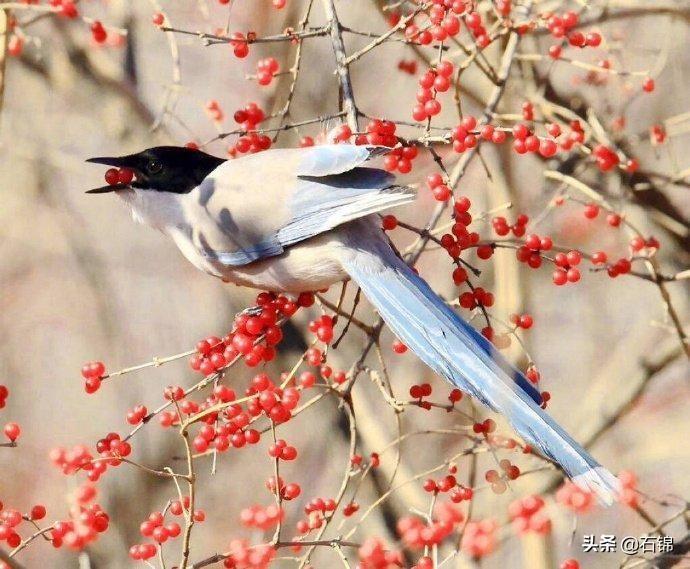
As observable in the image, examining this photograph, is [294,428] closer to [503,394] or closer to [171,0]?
[171,0]

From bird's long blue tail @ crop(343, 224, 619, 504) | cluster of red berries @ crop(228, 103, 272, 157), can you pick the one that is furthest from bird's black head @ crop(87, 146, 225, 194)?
bird's long blue tail @ crop(343, 224, 619, 504)

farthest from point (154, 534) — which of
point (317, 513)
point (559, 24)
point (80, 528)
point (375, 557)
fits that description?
point (559, 24)

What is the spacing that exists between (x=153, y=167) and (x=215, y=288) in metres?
1.38

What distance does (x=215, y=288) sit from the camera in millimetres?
3283

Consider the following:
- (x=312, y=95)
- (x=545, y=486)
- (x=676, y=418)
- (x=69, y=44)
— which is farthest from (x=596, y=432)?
(x=69, y=44)

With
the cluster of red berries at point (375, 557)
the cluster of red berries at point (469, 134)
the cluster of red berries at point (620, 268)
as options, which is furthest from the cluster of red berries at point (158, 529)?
the cluster of red berries at point (620, 268)

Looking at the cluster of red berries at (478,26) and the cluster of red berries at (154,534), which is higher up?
the cluster of red berries at (478,26)

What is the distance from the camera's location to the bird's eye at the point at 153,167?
6.33ft

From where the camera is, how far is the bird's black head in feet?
6.27

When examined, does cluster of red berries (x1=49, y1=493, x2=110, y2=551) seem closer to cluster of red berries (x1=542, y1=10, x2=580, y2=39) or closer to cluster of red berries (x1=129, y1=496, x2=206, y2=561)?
cluster of red berries (x1=129, y1=496, x2=206, y2=561)

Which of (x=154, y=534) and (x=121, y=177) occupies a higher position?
(x=121, y=177)

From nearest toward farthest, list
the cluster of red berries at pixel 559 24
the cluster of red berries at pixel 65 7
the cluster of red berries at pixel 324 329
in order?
the cluster of red berries at pixel 324 329
the cluster of red berries at pixel 559 24
the cluster of red berries at pixel 65 7

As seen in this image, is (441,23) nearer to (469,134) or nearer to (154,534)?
(469,134)

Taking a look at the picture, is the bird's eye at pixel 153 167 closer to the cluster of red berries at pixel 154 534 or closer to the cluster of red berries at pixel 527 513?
the cluster of red berries at pixel 154 534
